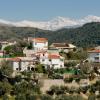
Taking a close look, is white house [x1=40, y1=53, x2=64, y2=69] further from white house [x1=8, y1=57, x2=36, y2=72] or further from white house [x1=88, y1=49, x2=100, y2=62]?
white house [x1=88, y1=49, x2=100, y2=62]

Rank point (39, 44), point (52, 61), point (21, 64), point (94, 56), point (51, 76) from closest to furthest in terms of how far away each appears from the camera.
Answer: point (51, 76)
point (21, 64)
point (52, 61)
point (94, 56)
point (39, 44)

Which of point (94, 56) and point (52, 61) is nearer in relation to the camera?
point (52, 61)

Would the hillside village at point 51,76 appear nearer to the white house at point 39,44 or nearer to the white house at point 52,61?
the white house at point 52,61

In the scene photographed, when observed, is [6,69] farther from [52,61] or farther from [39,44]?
[39,44]

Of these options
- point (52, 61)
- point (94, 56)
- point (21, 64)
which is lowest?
point (21, 64)

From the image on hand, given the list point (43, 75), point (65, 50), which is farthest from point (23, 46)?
point (43, 75)

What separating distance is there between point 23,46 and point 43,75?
11.6 m

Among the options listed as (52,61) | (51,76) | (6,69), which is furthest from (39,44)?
(51,76)

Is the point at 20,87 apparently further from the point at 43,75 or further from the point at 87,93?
the point at 87,93

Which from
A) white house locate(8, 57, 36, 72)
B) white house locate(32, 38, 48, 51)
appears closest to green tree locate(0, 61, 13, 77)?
white house locate(8, 57, 36, 72)

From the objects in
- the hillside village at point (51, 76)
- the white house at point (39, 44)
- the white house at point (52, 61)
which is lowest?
the hillside village at point (51, 76)

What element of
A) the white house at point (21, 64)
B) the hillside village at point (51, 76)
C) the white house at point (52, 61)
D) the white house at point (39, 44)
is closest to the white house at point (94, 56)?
the hillside village at point (51, 76)

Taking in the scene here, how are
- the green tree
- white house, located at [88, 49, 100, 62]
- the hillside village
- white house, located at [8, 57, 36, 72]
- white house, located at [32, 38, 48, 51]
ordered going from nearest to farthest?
the hillside village, the green tree, white house, located at [8, 57, 36, 72], white house, located at [88, 49, 100, 62], white house, located at [32, 38, 48, 51]

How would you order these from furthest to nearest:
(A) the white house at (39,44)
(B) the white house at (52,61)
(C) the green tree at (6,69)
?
(A) the white house at (39,44), (B) the white house at (52,61), (C) the green tree at (6,69)
